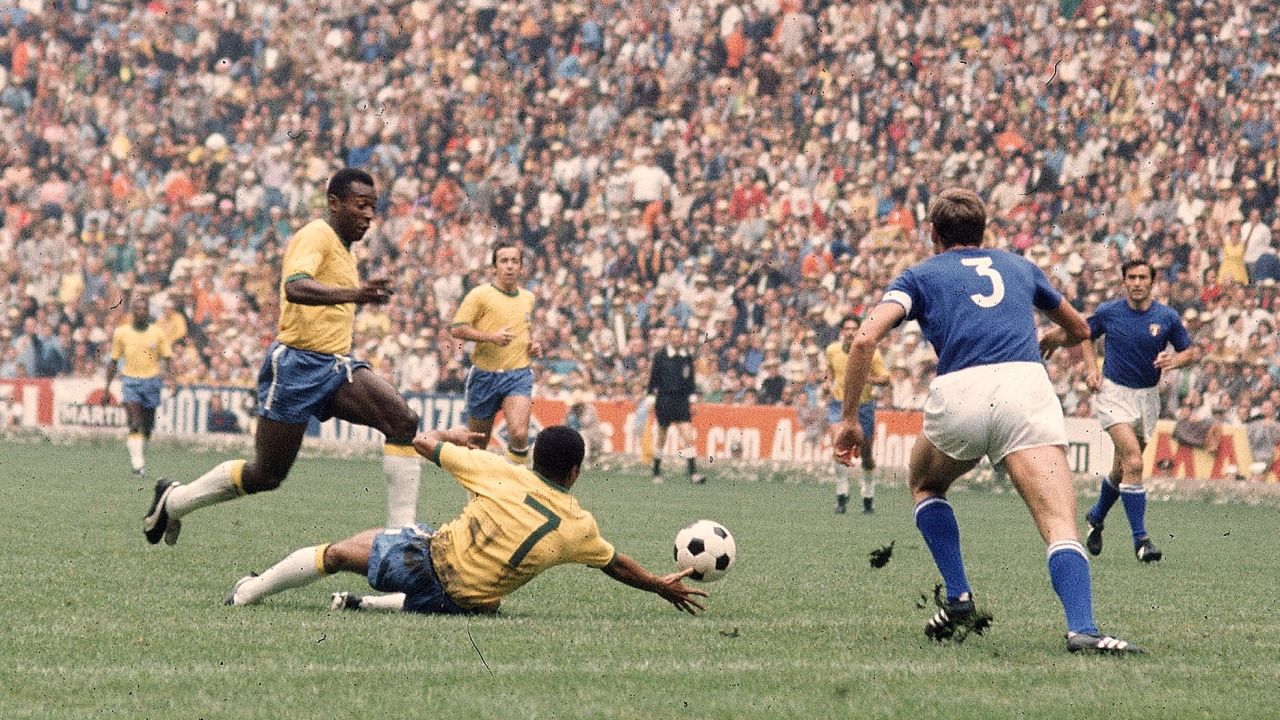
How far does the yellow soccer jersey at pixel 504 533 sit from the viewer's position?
840 centimetres

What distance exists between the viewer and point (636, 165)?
3077 centimetres

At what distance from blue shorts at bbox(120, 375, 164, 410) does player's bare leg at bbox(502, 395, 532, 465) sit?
322 inches

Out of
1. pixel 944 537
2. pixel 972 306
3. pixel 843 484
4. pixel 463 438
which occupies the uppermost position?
pixel 972 306

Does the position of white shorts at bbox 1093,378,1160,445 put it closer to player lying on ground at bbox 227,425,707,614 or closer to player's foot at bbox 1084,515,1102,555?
player's foot at bbox 1084,515,1102,555

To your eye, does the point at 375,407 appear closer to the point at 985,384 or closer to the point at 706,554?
the point at 706,554

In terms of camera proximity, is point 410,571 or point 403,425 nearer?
point 410,571

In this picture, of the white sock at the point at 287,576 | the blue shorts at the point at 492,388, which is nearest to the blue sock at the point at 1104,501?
the blue shorts at the point at 492,388

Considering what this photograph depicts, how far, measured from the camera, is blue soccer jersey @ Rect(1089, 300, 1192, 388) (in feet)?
49.8

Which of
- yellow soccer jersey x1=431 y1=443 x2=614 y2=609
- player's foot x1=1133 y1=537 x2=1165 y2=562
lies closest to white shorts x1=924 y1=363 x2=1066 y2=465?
yellow soccer jersey x1=431 y1=443 x2=614 y2=609

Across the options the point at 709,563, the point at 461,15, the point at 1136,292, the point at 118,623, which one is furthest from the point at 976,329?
the point at 461,15

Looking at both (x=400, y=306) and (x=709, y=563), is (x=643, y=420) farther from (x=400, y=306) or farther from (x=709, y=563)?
(x=709, y=563)

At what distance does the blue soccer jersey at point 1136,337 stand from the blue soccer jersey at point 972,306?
7.27 meters

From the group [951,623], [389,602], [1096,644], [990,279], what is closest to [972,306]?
[990,279]

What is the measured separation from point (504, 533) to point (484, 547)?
14 centimetres
